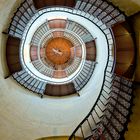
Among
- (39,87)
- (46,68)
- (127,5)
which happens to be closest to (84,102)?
(39,87)

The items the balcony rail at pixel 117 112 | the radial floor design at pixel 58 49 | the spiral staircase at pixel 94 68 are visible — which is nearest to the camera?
the balcony rail at pixel 117 112

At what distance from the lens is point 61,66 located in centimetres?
1727

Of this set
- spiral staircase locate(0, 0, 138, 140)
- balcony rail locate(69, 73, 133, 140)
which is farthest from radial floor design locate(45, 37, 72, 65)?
balcony rail locate(69, 73, 133, 140)

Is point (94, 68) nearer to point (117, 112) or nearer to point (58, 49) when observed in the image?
point (117, 112)

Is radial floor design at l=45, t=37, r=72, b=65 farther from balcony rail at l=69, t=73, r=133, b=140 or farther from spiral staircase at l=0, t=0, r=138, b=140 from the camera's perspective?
balcony rail at l=69, t=73, r=133, b=140

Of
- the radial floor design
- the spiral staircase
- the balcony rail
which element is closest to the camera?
the balcony rail

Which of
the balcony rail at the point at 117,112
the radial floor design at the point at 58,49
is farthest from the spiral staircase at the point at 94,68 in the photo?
the radial floor design at the point at 58,49

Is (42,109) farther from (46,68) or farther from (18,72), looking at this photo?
(46,68)

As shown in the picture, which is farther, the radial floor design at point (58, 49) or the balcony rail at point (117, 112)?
the radial floor design at point (58, 49)

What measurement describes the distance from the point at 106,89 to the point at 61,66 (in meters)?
9.14

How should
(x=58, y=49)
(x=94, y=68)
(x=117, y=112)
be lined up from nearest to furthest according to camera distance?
(x=117, y=112), (x=94, y=68), (x=58, y=49)

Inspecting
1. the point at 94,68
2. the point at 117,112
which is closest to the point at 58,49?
the point at 94,68

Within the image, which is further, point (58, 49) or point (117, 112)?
point (58, 49)

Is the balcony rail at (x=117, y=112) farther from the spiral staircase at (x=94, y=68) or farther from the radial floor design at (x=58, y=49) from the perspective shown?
the radial floor design at (x=58, y=49)
